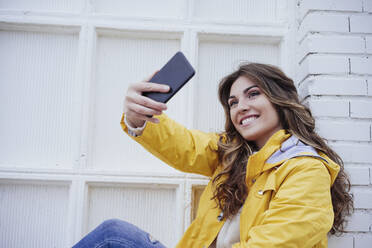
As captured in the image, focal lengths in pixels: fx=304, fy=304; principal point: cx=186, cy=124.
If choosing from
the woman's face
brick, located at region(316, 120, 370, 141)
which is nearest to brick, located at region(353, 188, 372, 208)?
brick, located at region(316, 120, 370, 141)

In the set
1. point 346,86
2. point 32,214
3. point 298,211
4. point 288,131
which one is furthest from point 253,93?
point 32,214

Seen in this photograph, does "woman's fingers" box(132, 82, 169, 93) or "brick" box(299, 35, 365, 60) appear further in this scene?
"brick" box(299, 35, 365, 60)

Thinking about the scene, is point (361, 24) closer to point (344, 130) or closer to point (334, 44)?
point (334, 44)

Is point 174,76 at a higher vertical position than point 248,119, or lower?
higher

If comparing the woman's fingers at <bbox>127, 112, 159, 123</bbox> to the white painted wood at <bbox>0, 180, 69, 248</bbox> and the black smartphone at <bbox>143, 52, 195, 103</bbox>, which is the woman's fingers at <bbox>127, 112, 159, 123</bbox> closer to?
the black smartphone at <bbox>143, 52, 195, 103</bbox>

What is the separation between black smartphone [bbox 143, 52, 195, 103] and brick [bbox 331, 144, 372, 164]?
2.53 ft

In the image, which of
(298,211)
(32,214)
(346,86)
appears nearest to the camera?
(298,211)

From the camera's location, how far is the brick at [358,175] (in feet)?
4.35

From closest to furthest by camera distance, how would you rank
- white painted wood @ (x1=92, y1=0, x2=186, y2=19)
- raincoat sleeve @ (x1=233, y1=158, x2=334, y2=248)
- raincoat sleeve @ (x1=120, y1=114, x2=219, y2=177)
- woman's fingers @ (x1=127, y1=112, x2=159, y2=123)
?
raincoat sleeve @ (x1=233, y1=158, x2=334, y2=248)
woman's fingers @ (x1=127, y1=112, x2=159, y2=123)
raincoat sleeve @ (x1=120, y1=114, x2=219, y2=177)
white painted wood @ (x1=92, y1=0, x2=186, y2=19)

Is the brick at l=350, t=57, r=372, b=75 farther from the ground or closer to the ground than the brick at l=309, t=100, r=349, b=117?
farther from the ground

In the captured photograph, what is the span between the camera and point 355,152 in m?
1.34

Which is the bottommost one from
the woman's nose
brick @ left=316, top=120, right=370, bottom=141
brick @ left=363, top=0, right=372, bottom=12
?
brick @ left=316, top=120, right=370, bottom=141

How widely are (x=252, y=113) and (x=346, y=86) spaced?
465mm

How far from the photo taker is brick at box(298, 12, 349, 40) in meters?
1.41
